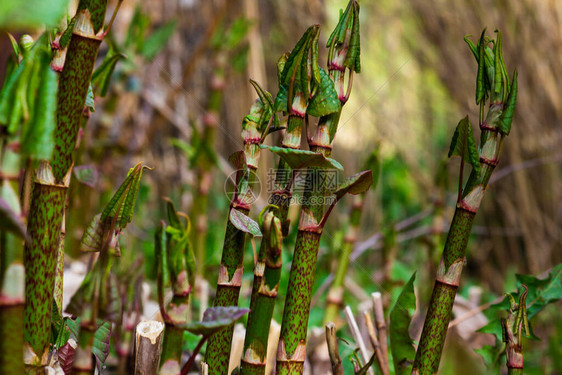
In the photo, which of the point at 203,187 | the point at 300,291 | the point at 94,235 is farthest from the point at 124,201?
the point at 203,187

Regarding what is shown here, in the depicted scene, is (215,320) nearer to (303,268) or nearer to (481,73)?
(303,268)

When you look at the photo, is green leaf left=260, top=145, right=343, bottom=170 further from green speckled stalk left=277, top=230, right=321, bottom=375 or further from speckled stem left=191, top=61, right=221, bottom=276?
speckled stem left=191, top=61, right=221, bottom=276

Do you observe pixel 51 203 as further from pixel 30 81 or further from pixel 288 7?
pixel 288 7

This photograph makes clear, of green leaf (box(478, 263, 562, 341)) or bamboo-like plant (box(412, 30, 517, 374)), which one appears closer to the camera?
bamboo-like plant (box(412, 30, 517, 374))

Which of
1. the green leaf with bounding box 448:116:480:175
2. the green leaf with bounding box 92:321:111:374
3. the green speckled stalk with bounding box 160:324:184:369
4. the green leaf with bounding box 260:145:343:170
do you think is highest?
the green leaf with bounding box 448:116:480:175

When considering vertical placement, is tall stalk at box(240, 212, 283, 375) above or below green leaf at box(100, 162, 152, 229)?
below

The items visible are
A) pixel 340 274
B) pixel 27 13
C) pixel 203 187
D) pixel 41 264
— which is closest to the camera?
pixel 27 13

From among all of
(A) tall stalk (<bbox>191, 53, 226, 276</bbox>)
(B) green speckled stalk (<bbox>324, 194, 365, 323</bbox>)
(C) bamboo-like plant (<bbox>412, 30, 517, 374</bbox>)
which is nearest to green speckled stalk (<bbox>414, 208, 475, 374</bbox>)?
(C) bamboo-like plant (<bbox>412, 30, 517, 374</bbox>)
